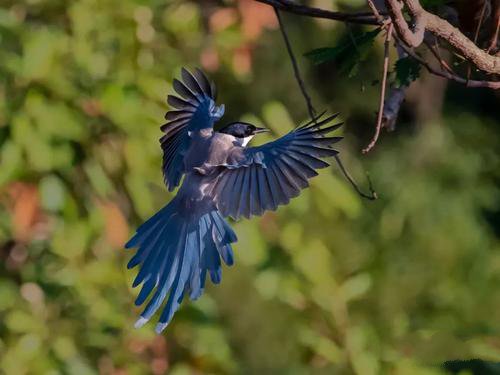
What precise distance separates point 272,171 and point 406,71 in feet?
1.10

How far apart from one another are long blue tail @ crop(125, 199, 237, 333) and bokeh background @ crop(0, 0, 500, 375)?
3.57ft

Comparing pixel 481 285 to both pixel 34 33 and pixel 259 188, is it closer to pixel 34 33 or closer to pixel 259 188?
pixel 34 33

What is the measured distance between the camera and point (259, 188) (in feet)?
7.47

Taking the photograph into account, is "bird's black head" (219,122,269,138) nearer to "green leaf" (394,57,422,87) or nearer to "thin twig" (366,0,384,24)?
"green leaf" (394,57,422,87)

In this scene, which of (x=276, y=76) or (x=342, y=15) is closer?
(x=342, y=15)

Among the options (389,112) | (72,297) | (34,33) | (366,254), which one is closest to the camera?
(389,112)

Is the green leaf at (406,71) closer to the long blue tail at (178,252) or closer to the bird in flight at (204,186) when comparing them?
the bird in flight at (204,186)

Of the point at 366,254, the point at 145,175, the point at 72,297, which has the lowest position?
the point at 366,254

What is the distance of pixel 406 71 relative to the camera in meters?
2.08

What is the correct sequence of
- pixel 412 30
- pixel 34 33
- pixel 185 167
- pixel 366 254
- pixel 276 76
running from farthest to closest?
pixel 276 76, pixel 366 254, pixel 34 33, pixel 185 167, pixel 412 30

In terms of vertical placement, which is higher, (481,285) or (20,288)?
(20,288)

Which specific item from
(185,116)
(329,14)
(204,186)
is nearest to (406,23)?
(329,14)

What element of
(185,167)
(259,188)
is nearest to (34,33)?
(185,167)

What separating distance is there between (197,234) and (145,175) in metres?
1.23
